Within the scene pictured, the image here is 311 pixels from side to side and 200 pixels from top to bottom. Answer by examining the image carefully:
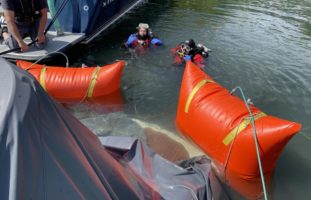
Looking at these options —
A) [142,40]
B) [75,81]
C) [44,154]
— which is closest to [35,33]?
[75,81]

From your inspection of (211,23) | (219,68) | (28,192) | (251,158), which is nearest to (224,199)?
(251,158)

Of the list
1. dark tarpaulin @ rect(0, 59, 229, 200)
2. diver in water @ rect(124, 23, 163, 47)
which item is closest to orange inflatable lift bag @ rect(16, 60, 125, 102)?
diver in water @ rect(124, 23, 163, 47)

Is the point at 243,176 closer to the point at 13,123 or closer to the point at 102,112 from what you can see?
the point at 102,112

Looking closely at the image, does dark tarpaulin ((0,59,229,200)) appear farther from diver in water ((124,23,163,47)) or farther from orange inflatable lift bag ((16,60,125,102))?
diver in water ((124,23,163,47))

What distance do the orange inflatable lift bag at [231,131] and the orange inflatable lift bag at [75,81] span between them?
1302 millimetres

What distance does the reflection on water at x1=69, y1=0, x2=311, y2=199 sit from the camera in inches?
176

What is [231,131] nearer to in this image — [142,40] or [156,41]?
[156,41]

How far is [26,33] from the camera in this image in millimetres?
6043

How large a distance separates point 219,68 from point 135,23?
152 inches

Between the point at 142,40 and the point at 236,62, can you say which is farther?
the point at 142,40

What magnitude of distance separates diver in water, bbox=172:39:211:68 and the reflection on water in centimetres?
19

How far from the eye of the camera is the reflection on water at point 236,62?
4.46 m

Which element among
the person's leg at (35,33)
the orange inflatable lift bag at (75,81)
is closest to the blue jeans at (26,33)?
the person's leg at (35,33)

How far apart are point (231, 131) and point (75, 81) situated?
2.41 metres
